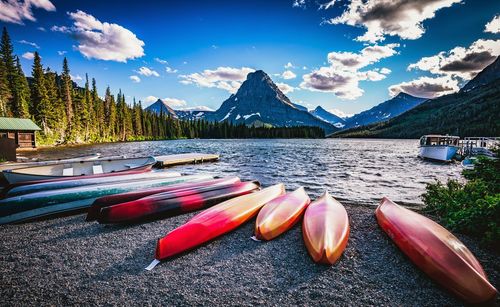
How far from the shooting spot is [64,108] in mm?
58812

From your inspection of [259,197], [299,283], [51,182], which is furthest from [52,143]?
[299,283]

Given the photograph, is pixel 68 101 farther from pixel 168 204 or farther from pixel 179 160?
pixel 168 204

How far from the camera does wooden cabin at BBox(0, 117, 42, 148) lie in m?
38.2

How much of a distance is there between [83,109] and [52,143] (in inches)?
658

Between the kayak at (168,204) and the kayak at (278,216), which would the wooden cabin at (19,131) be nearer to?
the kayak at (168,204)

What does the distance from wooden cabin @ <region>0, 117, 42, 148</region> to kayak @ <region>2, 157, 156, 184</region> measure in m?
35.3

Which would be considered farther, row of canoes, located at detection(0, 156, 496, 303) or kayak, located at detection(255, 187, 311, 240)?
kayak, located at detection(255, 187, 311, 240)

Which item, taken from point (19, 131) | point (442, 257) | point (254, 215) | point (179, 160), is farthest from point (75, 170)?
point (19, 131)

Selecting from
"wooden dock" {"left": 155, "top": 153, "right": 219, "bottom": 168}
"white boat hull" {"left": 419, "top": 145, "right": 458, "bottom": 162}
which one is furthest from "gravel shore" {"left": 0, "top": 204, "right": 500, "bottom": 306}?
"white boat hull" {"left": 419, "top": 145, "right": 458, "bottom": 162}

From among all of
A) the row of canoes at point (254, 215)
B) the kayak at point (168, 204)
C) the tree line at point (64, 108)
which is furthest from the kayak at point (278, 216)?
the tree line at point (64, 108)

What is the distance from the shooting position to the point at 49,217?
7.19 meters

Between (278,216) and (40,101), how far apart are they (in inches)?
2571

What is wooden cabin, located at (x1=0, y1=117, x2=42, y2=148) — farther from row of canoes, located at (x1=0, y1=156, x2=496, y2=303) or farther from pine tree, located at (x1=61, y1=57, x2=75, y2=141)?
row of canoes, located at (x1=0, y1=156, x2=496, y2=303)

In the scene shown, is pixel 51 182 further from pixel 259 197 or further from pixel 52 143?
pixel 52 143
